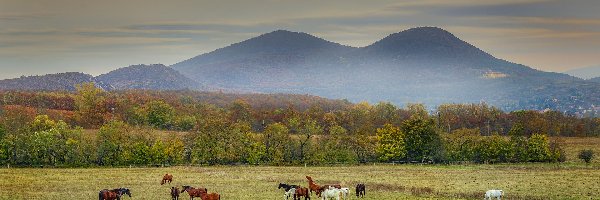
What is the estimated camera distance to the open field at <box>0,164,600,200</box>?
164 ft

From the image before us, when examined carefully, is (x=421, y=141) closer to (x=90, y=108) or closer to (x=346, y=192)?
(x=346, y=192)

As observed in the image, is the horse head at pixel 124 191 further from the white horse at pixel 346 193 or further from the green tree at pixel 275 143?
the green tree at pixel 275 143

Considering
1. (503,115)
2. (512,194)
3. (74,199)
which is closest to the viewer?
(74,199)

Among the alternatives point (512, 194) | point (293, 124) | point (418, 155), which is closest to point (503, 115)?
point (293, 124)

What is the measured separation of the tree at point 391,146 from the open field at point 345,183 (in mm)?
22983

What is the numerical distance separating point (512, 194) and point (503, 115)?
14442cm

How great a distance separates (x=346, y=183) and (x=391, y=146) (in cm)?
4234

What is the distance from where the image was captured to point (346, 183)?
2395 inches

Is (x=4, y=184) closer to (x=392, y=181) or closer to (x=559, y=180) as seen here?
(x=392, y=181)

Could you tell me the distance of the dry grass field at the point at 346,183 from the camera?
164 feet

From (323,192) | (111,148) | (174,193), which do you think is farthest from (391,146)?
(174,193)

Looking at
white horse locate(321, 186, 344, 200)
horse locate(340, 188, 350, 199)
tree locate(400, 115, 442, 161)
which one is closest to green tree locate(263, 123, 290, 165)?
tree locate(400, 115, 442, 161)

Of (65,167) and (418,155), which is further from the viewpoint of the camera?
(418,155)

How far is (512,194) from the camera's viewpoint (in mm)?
51125
